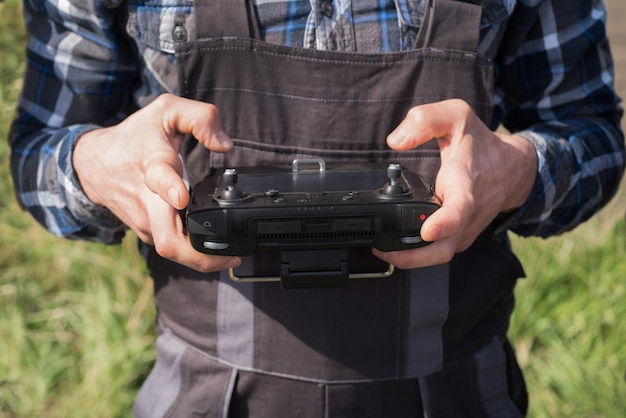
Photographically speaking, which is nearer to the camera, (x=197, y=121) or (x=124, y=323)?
(x=197, y=121)

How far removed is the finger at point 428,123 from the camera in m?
0.95

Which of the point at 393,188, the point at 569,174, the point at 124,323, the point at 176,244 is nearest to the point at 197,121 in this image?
the point at 176,244

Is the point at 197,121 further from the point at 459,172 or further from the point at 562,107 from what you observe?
the point at 562,107

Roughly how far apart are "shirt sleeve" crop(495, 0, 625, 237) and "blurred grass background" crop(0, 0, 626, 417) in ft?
3.78

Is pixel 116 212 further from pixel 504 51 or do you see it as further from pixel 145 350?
pixel 145 350

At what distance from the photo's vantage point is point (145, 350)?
89.6 inches

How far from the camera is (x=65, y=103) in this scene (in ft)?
3.92

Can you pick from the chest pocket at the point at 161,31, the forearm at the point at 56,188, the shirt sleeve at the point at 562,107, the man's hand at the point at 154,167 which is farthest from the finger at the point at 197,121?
the shirt sleeve at the point at 562,107

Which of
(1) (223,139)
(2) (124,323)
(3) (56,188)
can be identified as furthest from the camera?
(2) (124,323)

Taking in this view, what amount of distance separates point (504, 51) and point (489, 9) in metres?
0.11

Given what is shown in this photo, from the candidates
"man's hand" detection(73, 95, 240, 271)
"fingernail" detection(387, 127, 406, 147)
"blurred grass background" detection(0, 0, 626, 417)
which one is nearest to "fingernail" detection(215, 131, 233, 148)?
"man's hand" detection(73, 95, 240, 271)

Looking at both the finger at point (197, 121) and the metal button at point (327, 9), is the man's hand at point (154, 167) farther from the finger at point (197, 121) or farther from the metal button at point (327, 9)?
the metal button at point (327, 9)

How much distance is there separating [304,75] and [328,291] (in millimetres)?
307

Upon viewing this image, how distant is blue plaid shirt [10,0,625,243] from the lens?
105 cm
